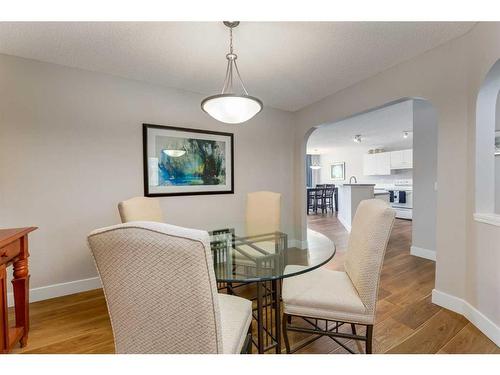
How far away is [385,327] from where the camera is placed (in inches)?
70.9

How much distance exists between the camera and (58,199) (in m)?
2.35

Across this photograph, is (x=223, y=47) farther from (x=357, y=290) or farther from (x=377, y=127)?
(x=377, y=127)

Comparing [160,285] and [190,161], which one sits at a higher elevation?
[190,161]

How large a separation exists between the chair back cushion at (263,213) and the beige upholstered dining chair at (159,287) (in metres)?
1.51

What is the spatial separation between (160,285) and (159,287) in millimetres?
10

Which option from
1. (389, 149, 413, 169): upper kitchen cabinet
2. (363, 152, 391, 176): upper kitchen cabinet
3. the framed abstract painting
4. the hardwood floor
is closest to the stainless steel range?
(389, 149, 413, 169): upper kitchen cabinet

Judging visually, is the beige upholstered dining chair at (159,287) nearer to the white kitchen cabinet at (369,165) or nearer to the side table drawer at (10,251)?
the side table drawer at (10,251)

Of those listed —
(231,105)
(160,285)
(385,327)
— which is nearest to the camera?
(160,285)

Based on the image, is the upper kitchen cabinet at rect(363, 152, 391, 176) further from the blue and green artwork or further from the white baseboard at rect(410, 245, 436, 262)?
the blue and green artwork

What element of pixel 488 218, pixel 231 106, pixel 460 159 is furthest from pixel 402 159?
pixel 231 106

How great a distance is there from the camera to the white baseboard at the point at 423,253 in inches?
129

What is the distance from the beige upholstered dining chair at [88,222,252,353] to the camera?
72 cm

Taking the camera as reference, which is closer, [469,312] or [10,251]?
[10,251]
